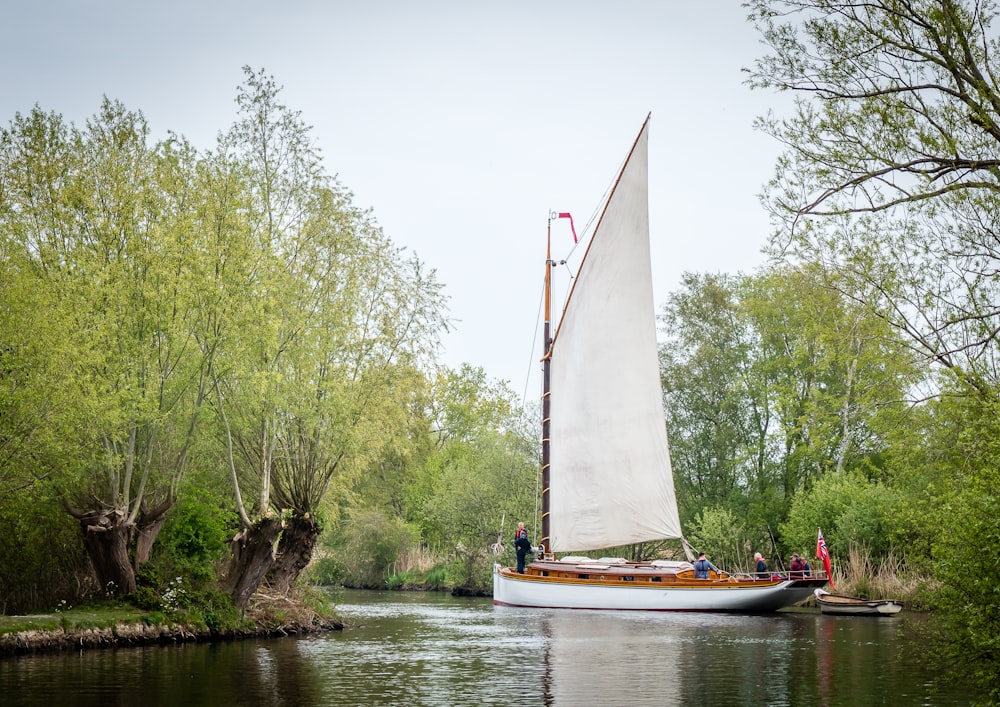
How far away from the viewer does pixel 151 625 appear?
2588 centimetres

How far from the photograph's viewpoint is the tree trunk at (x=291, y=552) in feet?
100

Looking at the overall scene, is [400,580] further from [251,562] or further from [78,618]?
[78,618]

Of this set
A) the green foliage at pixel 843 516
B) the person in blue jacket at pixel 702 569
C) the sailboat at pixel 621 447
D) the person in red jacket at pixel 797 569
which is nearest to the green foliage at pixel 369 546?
the sailboat at pixel 621 447

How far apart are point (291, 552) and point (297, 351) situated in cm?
561

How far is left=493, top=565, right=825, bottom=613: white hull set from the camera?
41.7 m

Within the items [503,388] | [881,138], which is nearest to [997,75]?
[881,138]

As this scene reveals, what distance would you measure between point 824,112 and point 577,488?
1112 inches

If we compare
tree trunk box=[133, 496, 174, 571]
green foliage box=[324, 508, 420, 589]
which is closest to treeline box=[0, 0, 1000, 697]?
tree trunk box=[133, 496, 174, 571]

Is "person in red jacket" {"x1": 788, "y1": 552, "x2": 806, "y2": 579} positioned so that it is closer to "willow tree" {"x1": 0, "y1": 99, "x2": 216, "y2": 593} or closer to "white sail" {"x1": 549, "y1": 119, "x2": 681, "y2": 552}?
"white sail" {"x1": 549, "y1": 119, "x2": 681, "y2": 552}

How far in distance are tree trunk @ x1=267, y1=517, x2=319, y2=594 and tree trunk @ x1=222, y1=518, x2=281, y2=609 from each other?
1.49 meters

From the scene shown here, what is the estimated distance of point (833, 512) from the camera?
44.5 metres

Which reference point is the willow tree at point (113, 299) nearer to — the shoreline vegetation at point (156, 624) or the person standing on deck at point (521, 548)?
the shoreline vegetation at point (156, 624)

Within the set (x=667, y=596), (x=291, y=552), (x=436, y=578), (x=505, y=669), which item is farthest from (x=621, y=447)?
(x=436, y=578)

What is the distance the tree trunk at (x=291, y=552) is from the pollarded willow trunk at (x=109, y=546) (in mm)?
4684
